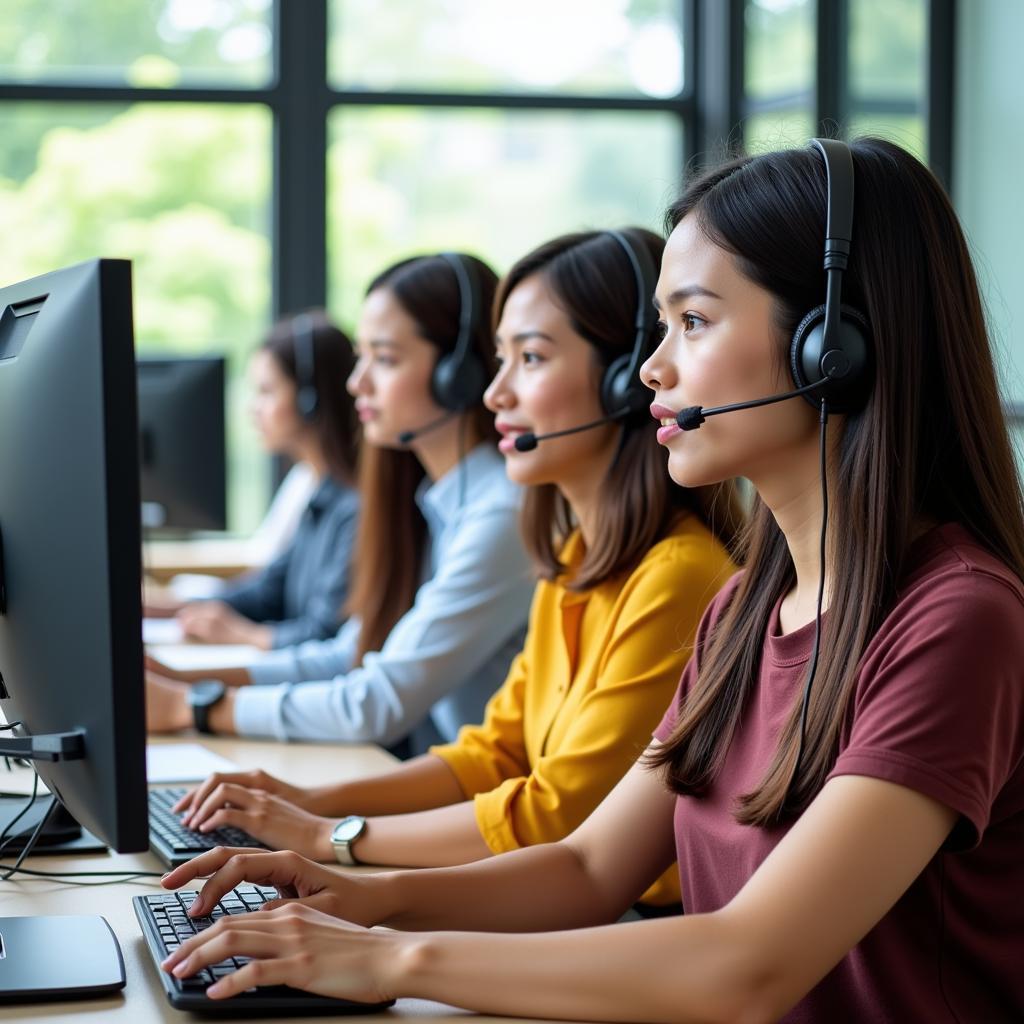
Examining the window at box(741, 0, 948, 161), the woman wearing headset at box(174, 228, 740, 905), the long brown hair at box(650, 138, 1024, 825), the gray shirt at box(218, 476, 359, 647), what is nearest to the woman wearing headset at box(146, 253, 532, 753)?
the woman wearing headset at box(174, 228, 740, 905)

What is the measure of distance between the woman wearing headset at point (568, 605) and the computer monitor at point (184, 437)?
1229mm

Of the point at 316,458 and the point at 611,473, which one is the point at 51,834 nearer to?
the point at 611,473

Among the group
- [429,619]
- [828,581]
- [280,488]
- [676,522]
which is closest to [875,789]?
[828,581]

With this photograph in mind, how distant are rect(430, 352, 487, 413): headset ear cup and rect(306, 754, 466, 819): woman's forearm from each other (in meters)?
0.74

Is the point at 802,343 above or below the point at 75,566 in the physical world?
above

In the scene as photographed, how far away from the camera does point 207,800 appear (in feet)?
4.62

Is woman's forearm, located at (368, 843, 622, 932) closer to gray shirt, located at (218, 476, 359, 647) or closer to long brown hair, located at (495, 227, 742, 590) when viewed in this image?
long brown hair, located at (495, 227, 742, 590)

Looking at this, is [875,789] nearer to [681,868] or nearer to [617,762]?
[681,868]

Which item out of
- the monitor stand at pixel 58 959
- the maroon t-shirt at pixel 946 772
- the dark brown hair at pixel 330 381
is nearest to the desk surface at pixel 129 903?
the monitor stand at pixel 58 959

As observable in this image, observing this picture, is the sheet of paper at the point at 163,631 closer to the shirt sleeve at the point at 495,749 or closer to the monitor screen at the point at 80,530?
the shirt sleeve at the point at 495,749

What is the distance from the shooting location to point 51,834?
136cm

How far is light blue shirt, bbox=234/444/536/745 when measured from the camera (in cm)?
195

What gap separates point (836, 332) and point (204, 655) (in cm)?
189

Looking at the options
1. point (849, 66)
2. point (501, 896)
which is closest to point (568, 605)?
point (501, 896)
